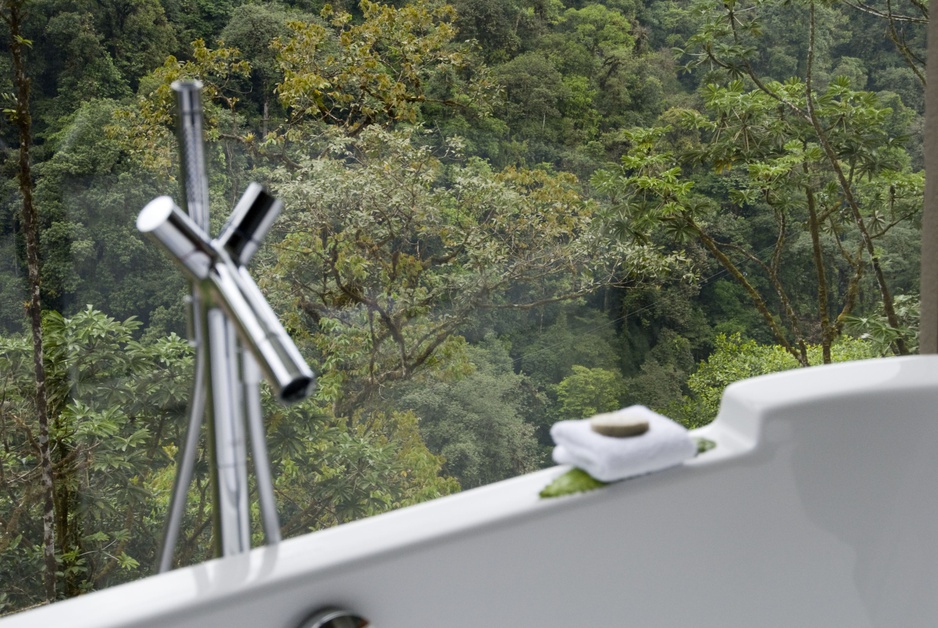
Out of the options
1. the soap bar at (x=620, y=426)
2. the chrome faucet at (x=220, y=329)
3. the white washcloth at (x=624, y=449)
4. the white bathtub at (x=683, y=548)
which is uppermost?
the chrome faucet at (x=220, y=329)

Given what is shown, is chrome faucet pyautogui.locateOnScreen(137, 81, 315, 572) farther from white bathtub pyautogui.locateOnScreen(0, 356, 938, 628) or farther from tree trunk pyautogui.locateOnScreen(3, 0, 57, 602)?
tree trunk pyautogui.locateOnScreen(3, 0, 57, 602)

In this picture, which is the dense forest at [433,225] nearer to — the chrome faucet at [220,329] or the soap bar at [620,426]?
the chrome faucet at [220,329]

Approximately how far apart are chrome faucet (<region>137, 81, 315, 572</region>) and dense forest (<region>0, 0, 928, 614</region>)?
1.60m

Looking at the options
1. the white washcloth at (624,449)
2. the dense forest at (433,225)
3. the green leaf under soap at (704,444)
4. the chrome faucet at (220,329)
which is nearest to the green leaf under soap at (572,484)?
the white washcloth at (624,449)

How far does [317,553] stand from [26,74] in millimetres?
1968

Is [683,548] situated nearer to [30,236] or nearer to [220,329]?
[220,329]

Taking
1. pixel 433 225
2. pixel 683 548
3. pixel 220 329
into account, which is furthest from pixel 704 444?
pixel 433 225

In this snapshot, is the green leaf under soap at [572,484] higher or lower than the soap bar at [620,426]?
lower

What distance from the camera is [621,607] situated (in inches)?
50.6

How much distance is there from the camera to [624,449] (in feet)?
4.02

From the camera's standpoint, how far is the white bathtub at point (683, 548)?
3.41ft

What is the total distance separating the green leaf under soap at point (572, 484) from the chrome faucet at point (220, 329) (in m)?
0.38

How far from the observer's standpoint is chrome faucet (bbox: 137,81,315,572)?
1039 mm

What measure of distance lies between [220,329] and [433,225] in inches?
79.3
